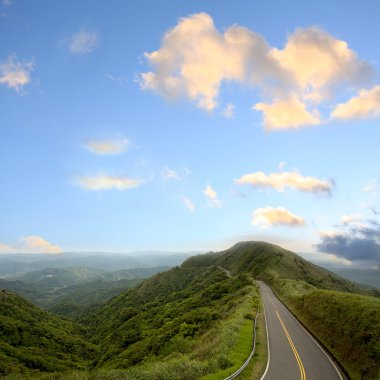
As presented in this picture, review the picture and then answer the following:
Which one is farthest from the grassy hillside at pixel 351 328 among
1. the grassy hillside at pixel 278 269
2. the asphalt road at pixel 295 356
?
the grassy hillside at pixel 278 269

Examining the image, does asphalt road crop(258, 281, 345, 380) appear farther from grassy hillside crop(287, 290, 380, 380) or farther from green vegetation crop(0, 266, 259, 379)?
green vegetation crop(0, 266, 259, 379)

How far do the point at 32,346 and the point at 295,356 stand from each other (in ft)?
245

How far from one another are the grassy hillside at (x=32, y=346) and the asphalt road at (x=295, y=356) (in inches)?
1775

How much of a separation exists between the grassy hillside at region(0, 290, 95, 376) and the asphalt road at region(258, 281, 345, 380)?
148 ft

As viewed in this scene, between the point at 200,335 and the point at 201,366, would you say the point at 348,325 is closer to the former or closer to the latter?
the point at 201,366

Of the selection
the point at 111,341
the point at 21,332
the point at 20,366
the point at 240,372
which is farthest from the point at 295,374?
the point at 21,332

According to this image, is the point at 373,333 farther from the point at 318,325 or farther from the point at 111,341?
the point at 111,341

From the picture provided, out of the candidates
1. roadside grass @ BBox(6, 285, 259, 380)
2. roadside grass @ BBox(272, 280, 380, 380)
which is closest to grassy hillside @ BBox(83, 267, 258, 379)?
roadside grass @ BBox(6, 285, 259, 380)

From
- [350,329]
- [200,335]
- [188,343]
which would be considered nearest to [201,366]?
[350,329]

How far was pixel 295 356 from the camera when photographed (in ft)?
91.6

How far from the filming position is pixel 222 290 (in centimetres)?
8194

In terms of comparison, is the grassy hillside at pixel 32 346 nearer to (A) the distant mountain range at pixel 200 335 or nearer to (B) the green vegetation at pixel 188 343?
(A) the distant mountain range at pixel 200 335

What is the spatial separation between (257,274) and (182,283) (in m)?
43.6

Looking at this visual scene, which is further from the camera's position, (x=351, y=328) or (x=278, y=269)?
(x=278, y=269)
